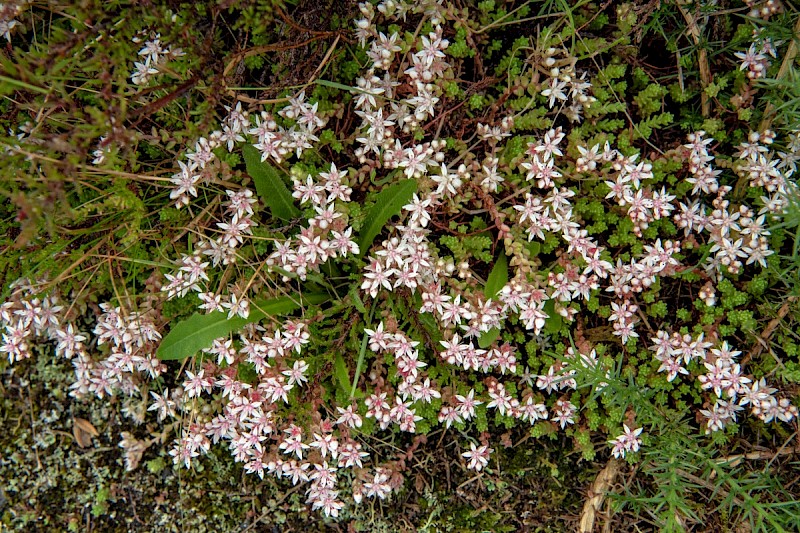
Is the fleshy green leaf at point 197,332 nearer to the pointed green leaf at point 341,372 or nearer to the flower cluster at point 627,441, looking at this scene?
the pointed green leaf at point 341,372

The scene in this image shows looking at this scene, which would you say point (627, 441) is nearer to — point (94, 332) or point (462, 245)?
point (462, 245)

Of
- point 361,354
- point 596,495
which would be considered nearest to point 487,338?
point 361,354

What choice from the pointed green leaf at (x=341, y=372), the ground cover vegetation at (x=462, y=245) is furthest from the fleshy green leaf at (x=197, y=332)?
the pointed green leaf at (x=341, y=372)

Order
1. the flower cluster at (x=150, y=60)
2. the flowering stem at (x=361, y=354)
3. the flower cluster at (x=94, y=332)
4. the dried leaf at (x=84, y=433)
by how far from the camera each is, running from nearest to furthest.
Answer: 1. the flowering stem at (x=361, y=354)
2. the flower cluster at (x=150, y=60)
3. the flower cluster at (x=94, y=332)
4. the dried leaf at (x=84, y=433)

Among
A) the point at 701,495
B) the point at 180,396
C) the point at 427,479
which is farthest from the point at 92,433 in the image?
the point at 701,495

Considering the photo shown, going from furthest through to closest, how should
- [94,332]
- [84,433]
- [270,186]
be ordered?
[84,433], [94,332], [270,186]

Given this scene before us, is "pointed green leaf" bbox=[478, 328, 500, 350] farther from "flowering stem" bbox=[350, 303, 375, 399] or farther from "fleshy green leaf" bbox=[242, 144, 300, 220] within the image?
"fleshy green leaf" bbox=[242, 144, 300, 220]
